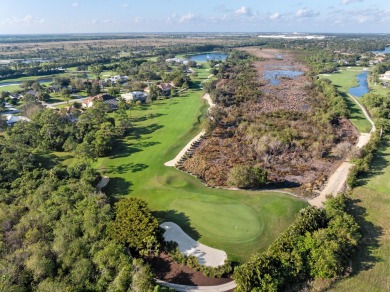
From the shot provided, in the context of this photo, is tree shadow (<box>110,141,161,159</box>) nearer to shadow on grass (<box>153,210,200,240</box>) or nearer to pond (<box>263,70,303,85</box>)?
shadow on grass (<box>153,210,200,240</box>)

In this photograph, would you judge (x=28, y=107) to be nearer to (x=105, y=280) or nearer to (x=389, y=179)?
(x=105, y=280)

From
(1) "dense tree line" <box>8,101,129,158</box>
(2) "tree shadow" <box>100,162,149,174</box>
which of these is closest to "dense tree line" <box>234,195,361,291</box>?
(2) "tree shadow" <box>100,162,149,174</box>

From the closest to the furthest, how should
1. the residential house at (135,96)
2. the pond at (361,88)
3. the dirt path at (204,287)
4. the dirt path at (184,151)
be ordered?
the dirt path at (204,287)
the dirt path at (184,151)
the residential house at (135,96)
the pond at (361,88)

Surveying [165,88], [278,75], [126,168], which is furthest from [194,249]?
[278,75]

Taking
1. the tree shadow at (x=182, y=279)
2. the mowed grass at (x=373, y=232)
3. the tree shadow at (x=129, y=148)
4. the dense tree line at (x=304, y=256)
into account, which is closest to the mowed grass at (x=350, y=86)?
the mowed grass at (x=373, y=232)

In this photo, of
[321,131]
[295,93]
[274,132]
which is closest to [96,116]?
[274,132]

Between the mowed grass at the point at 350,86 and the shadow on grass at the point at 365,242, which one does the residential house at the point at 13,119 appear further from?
the mowed grass at the point at 350,86
